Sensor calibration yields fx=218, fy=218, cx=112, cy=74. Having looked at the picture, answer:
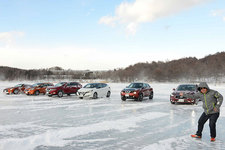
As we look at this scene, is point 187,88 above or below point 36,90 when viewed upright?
above

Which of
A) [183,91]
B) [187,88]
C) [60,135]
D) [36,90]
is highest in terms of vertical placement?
[187,88]

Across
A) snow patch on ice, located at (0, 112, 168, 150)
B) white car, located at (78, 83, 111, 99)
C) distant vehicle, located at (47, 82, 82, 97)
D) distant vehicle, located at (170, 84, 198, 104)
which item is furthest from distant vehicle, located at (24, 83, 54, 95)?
snow patch on ice, located at (0, 112, 168, 150)

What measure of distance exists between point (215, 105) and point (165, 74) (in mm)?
141765

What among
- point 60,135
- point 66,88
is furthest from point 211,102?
point 66,88

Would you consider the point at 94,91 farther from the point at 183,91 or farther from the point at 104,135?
the point at 104,135

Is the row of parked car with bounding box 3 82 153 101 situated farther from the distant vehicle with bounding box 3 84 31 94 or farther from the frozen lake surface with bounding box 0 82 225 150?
the frozen lake surface with bounding box 0 82 225 150

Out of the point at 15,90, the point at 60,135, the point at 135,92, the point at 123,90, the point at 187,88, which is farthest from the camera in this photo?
the point at 15,90

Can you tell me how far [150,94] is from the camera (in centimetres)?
2077

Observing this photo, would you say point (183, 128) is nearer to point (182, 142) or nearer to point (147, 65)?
point (182, 142)

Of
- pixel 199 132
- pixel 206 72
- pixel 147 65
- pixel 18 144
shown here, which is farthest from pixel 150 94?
pixel 147 65

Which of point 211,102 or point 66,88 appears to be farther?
point 66,88

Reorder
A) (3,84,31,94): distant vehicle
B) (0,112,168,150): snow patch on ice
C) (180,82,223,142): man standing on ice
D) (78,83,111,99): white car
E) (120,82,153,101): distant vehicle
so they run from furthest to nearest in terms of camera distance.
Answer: (3,84,31,94): distant vehicle < (78,83,111,99): white car < (120,82,153,101): distant vehicle < (180,82,223,142): man standing on ice < (0,112,168,150): snow patch on ice

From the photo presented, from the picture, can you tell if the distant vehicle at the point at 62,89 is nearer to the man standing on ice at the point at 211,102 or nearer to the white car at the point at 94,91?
the white car at the point at 94,91

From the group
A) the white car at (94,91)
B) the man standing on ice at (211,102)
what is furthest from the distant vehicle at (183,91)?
the man standing on ice at (211,102)
